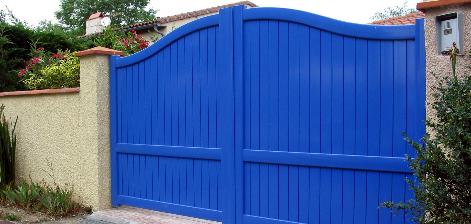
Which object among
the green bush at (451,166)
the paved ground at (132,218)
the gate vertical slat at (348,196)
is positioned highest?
the green bush at (451,166)

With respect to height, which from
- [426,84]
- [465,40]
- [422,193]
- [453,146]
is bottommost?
[422,193]

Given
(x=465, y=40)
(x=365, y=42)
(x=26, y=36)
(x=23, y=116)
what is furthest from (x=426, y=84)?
(x=26, y=36)

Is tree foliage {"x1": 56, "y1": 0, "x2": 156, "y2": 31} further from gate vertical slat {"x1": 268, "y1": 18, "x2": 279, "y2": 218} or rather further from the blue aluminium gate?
gate vertical slat {"x1": 268, "y1": 18, "x2": 279, "y2": 218}

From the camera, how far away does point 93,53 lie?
16.8ft

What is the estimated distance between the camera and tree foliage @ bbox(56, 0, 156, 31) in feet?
127

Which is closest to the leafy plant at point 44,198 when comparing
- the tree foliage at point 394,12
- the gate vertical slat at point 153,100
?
the gate vertical slat at point 153,100

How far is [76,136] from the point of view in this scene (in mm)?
5438

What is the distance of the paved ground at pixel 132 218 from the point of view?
15.2ft

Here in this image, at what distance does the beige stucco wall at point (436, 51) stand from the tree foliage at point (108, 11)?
36.7 metres

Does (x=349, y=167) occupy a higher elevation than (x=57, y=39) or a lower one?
lower

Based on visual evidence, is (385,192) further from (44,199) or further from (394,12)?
(394,12)

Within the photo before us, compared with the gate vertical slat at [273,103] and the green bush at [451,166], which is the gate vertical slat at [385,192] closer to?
the green bush at [451,166]

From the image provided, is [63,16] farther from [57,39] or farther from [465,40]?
[465,40]

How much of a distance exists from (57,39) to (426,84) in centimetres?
899
